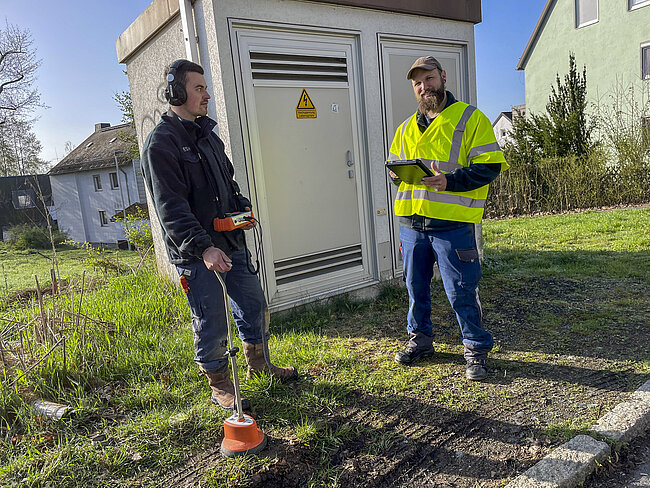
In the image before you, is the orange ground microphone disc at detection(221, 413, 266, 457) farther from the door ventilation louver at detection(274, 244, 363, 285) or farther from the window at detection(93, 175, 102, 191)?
the window at detection(93, 175, 102, 191)

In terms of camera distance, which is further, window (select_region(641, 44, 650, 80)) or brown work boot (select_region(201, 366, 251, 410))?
window (select_region(641, 44, 650, 80))

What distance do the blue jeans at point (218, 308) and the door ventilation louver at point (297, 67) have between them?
2.08 meters

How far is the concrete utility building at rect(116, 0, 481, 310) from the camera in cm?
Result: 426

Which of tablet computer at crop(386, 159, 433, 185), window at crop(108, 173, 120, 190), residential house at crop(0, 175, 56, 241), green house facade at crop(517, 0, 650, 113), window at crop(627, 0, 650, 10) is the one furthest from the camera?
residential house at crop(0, 175, 56, 241)

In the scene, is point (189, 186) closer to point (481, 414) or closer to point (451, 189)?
point (451, 189)

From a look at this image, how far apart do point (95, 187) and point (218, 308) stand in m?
30.7

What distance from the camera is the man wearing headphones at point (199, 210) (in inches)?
106

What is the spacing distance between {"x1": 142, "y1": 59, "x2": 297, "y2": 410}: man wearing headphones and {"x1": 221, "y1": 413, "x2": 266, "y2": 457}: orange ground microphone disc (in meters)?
0.41

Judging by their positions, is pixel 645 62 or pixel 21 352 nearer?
pixel 21 352

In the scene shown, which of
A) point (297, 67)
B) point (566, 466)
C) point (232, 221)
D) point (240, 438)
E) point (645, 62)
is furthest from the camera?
point (645, 62)

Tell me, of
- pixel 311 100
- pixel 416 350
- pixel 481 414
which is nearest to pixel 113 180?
pixel 311 100

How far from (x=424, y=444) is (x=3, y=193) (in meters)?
40.6

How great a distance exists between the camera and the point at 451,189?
311 centimetres

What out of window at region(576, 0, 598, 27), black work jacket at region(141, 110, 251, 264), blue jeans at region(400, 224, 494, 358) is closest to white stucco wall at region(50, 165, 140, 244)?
window at region(576, 0, 598, 27)
